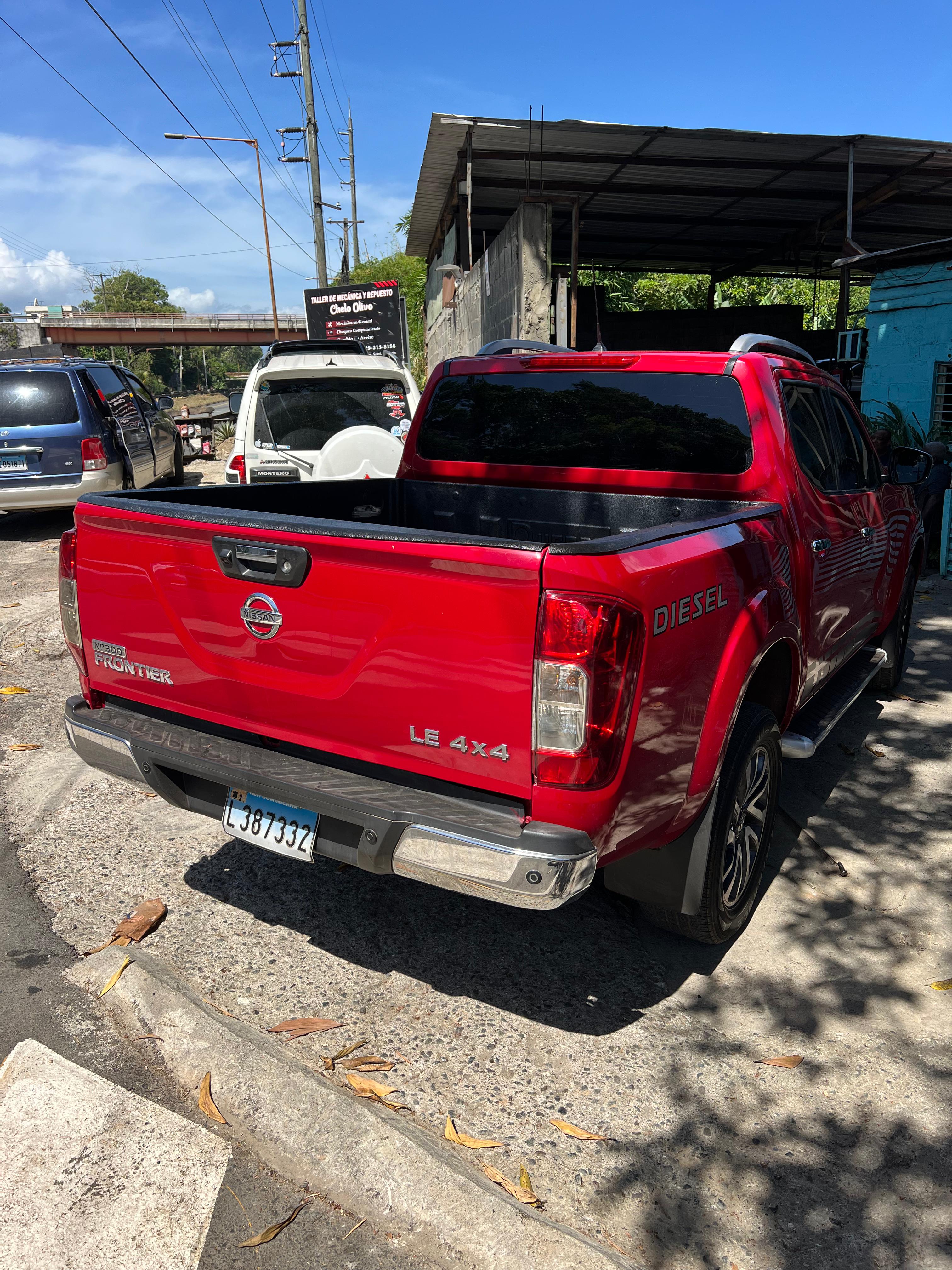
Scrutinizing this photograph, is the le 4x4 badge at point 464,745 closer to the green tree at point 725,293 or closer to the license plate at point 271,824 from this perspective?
the license plate at point 271,824

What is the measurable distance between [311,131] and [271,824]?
27512 millimetres

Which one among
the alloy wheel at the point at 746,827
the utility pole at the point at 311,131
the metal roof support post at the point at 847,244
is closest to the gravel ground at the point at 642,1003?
the alloy wheel at the point at 746,827

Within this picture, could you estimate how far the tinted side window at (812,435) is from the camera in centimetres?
384

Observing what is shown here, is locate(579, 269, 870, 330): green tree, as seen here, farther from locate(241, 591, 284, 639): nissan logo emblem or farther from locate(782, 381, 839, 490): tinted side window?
locate(241, 591, 284, 639): nissan logo emblem

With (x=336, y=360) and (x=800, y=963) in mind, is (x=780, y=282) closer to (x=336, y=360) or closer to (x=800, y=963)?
(x=336, y=360)

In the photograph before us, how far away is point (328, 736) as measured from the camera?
2729 mm

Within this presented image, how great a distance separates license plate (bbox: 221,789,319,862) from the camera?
2760 millimetres

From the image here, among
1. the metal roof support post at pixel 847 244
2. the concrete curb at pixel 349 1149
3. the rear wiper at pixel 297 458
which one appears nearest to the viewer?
the concrete curb at pixel 349 1149

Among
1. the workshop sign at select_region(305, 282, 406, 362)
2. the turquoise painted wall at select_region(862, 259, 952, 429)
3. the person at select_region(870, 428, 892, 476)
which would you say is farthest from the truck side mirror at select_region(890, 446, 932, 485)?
the workshop sign at select_region(305, 282, 406, 362)

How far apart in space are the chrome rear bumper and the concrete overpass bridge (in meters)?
67.6

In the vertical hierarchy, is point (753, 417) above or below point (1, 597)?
above

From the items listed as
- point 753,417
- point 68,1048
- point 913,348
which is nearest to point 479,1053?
point 68,1048

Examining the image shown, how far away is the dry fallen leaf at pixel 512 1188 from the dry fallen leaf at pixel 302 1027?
2.43 feet

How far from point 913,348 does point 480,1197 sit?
13.7 metres
